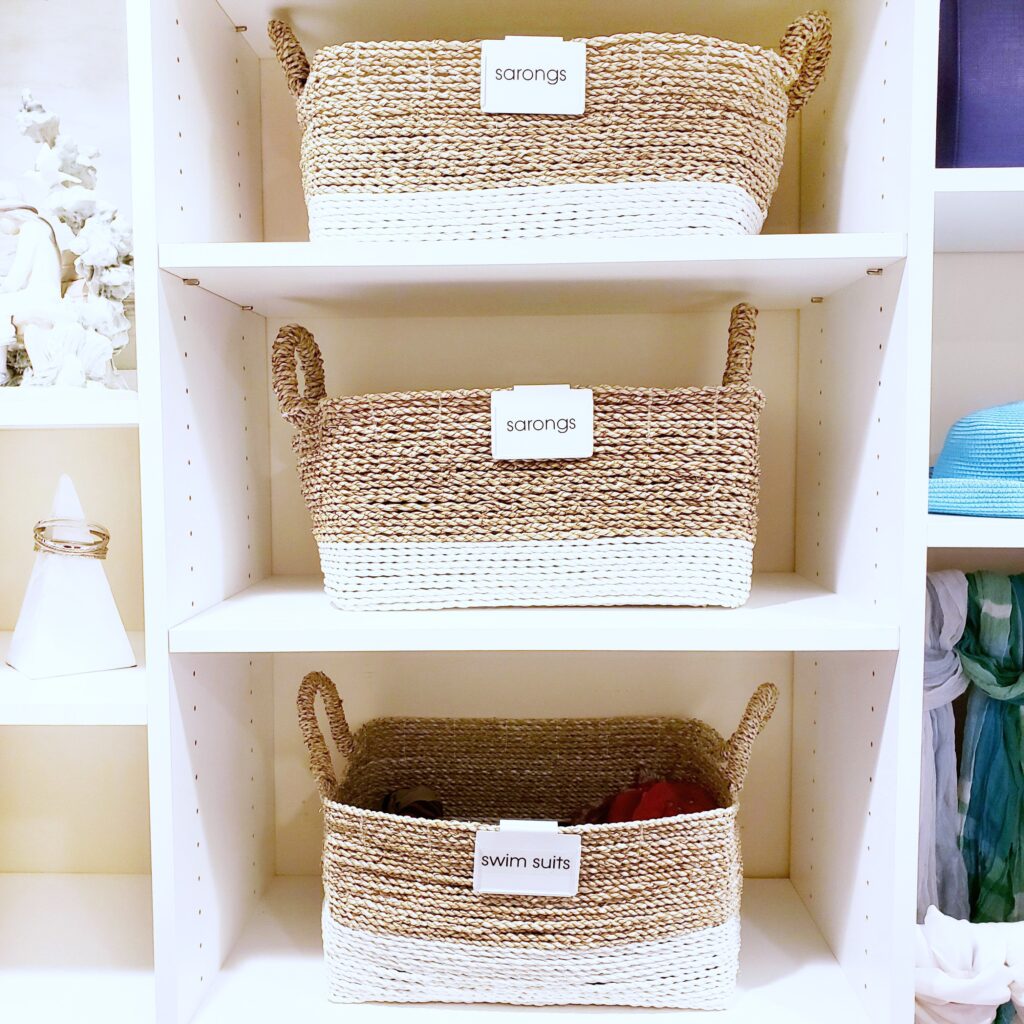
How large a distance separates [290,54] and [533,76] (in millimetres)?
273

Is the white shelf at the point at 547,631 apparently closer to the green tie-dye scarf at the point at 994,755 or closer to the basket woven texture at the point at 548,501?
the basket woven texture at the point at 548,501

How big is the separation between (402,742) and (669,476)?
1.74 feet

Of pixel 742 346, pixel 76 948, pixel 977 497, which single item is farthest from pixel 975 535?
pixel 76 948

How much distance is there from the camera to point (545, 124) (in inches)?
33.8

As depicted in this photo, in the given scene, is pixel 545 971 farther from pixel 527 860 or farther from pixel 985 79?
pixel 985 79

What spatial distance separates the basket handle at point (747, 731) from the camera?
96 centimetres

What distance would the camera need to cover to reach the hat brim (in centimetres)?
95

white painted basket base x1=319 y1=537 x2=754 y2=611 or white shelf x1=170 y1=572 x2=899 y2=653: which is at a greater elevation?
white painted basket base x1=319 y1=537 x2=754 y2=611

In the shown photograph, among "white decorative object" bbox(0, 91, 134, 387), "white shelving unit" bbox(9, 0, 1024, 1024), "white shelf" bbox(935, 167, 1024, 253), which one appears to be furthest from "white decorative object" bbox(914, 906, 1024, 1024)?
"white decorative object" bbox(0, 91, 134, 387)

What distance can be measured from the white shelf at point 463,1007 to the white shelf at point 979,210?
0.83 meters

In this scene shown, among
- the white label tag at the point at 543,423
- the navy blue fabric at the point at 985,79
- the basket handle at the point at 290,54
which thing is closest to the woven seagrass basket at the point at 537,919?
the white label tag at the point at 543,423

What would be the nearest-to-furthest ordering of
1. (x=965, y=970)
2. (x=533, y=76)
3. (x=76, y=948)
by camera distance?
(x=533, y=76), (x=965, y=970), (x=76, y=948)

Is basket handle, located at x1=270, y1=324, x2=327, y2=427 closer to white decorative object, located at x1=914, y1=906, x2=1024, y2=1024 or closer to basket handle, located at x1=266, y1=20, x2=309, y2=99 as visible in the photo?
basket handle, located at x1=266, y1=20, x2=309, y2=99

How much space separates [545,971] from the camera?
91 cm
